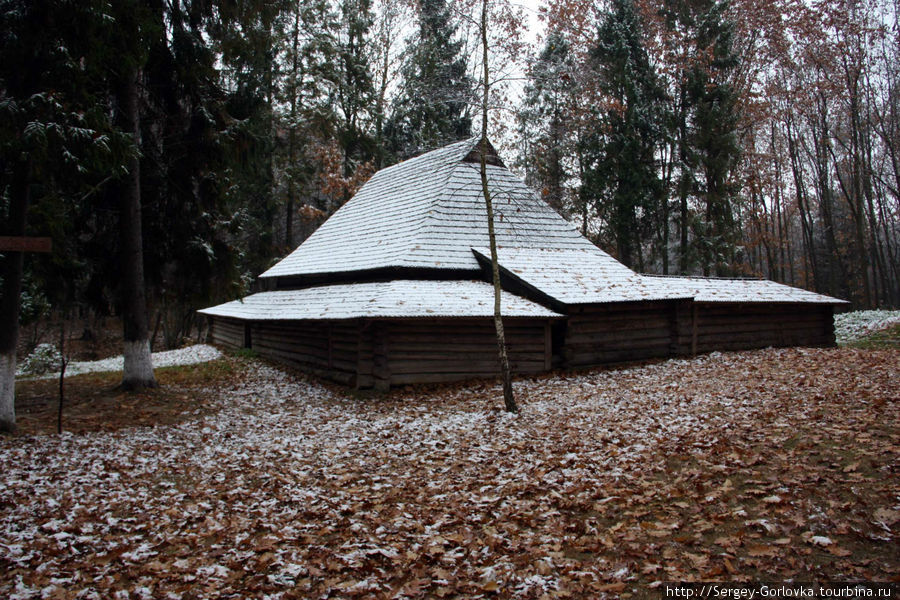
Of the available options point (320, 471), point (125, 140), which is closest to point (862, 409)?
point (320, 471)

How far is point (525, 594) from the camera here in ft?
12.8

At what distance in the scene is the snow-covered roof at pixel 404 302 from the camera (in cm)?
1176

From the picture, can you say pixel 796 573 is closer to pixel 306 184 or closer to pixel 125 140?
pixel 125 140

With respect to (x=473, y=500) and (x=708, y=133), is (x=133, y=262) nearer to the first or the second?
(x=473, y=500)

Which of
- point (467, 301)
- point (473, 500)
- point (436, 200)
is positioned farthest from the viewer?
point (436, 200)

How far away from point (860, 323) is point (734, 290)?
31.1ft

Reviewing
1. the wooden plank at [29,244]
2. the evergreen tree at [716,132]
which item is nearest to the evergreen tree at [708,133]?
the evergreen tree at [716,132]

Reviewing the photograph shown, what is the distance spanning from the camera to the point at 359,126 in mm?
30656

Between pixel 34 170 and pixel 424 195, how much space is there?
1096 cm

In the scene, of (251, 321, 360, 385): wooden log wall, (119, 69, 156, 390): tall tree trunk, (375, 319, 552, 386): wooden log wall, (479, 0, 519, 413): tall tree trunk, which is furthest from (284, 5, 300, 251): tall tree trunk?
(479, 0, 519, 413): tall tree trunk

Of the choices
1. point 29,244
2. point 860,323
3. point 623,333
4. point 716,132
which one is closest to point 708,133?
point 716,132

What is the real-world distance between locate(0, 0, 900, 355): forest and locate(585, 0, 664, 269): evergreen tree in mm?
118

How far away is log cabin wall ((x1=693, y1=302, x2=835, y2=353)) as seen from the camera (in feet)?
51.8

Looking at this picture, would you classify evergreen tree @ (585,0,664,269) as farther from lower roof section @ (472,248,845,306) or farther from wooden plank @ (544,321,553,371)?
wooden plank @ (544,321,553,371)
